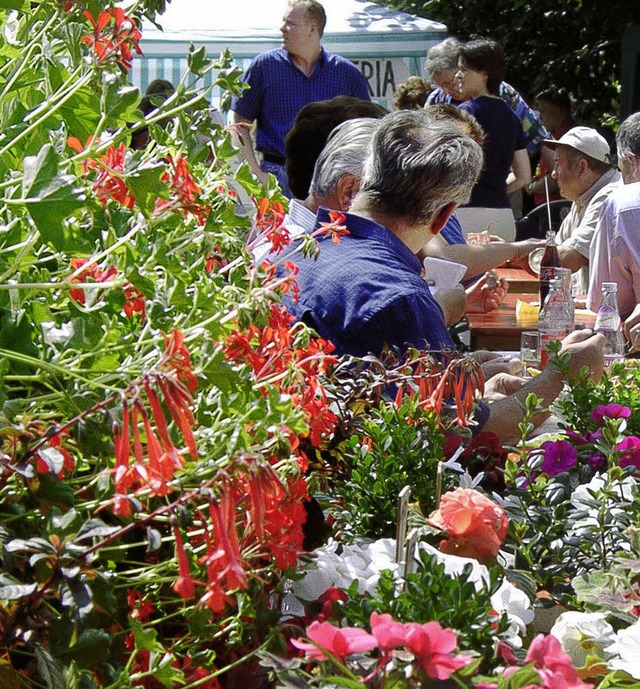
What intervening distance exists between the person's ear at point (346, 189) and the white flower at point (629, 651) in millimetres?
2061

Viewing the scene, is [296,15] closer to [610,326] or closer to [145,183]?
[610,326]

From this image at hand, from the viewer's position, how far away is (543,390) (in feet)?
7.34

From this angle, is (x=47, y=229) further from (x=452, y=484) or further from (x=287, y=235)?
(x=452, y=484)

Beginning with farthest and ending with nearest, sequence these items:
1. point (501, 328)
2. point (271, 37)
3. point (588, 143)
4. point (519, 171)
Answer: point (271, 37) < point (519, 171) < point (588, 143) < point (501, 328)

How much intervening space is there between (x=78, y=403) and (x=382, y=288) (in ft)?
4.64

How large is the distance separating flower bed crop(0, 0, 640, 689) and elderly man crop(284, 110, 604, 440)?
86 cm

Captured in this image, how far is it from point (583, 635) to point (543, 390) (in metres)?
1.22

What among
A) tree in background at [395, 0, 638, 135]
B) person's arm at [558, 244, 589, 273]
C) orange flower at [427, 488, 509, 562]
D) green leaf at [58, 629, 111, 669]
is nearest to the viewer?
green leaf at [58, 629, 111, 669]

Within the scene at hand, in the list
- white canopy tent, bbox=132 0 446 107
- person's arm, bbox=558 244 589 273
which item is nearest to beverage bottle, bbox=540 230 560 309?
person's arm, bbox=558 244 589 273

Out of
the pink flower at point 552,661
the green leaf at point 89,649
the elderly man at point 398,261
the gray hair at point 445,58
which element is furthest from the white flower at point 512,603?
the gray hair at point 445,58

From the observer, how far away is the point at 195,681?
0.90 metres

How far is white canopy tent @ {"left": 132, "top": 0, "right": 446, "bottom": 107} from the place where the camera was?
760 centimetres

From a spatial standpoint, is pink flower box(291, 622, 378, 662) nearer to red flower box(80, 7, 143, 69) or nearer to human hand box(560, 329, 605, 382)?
red flower box(80, 7, 143, 69)

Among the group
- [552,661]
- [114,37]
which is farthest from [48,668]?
[114,37]
